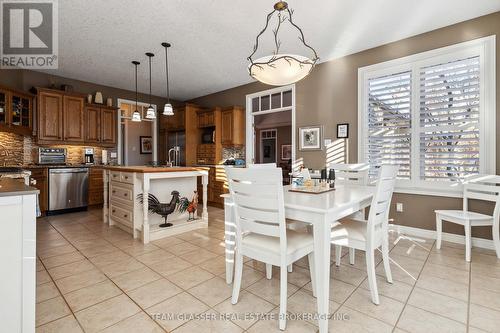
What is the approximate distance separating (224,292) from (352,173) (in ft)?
6.69

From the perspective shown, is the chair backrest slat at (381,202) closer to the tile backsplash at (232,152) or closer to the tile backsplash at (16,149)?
the tile backsplash at (232,152)

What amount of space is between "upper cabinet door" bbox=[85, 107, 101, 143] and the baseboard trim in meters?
5.92

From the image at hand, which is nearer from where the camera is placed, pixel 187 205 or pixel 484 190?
pixel 484 190

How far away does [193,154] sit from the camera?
618 centimetres

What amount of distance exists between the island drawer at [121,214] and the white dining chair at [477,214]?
3.90 meters

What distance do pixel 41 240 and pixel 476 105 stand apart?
5.71 metres

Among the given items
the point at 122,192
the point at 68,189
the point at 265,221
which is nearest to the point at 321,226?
the point at 265,221

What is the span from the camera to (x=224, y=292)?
6.36ft

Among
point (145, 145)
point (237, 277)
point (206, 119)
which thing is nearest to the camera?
point (237, 277)

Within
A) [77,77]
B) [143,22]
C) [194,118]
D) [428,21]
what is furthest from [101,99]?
[428,21]

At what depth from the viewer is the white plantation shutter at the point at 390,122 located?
3.43 meters

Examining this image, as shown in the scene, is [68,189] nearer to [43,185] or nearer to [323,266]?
[43,185]

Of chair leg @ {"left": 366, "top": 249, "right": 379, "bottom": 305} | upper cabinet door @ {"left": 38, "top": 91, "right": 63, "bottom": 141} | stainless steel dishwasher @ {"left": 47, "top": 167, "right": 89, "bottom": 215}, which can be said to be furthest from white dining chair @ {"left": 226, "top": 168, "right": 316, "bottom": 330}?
upper cabinet door @ {"left": 38, "top": 91, "right": 63, "bottom": 141}

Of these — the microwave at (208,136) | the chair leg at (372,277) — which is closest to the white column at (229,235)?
the chair leg at (372,277)
